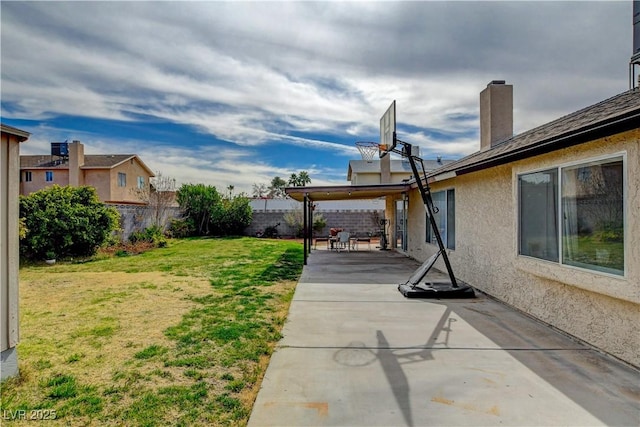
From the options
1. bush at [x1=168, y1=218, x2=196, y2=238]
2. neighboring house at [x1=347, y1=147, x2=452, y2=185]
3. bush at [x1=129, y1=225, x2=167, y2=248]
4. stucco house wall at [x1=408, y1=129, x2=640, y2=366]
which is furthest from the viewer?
neighboring house at [x1=347, y1=147, x2=452, y2=185]

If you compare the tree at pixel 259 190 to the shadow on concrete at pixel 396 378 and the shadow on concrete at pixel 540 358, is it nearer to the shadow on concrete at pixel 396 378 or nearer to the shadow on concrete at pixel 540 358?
the shadow on concrete at pixel 540 358

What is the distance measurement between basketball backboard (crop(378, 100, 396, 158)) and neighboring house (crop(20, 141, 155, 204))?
26.0m

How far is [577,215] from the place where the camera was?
4.96 meters

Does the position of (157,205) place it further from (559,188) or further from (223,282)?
(559,188)

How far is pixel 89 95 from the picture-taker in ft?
44.5

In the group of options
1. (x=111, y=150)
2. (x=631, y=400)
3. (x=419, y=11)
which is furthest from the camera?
(x=111, y=150)

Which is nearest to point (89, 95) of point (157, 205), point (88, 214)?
point (88, 214)

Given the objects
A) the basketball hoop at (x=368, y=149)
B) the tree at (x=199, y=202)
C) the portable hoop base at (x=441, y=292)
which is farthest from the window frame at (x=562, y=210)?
the tree at (x=199, y=202)

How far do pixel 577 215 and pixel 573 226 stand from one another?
0.16 meters

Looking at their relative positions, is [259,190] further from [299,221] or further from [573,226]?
[573,226]

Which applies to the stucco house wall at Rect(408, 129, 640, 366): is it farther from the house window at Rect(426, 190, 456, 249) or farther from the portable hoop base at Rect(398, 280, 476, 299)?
the portable hoop base at Rect(398, 280, 476, 299)

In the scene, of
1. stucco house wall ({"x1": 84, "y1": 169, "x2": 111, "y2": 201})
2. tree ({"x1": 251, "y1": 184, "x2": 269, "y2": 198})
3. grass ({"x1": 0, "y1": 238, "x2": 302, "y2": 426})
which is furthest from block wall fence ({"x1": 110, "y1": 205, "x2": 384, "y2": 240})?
tree ({"x1": 251, "y1": 184, "x2": 269, "y2": 198})

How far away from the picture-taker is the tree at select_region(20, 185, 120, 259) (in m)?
12.4

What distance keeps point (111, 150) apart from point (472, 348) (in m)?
36.6
